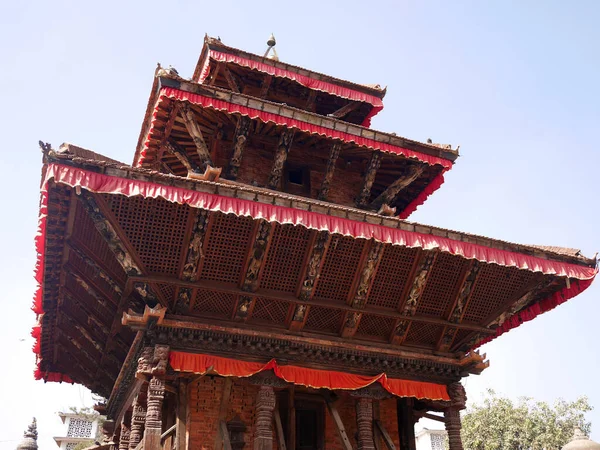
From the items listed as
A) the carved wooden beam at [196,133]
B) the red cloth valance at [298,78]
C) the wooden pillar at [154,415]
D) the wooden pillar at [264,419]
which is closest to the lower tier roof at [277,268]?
the wooden pillar at [264,419]

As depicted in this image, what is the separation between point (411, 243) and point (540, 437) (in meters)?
31.7

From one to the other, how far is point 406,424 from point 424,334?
2416mm

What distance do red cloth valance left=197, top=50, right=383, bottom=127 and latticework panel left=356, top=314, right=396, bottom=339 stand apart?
267 inches

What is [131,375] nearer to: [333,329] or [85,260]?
[85,260]

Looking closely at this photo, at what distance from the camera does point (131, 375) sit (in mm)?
11961

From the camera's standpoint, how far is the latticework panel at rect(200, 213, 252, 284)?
962 centimetres

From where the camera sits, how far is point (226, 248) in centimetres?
977

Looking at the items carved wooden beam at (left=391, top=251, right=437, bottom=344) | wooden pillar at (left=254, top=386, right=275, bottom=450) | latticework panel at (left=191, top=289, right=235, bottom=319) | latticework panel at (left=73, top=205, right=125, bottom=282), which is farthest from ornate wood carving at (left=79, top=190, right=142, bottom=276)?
carved wooden beam at (left=391, top=251, right=437, bottom=344)

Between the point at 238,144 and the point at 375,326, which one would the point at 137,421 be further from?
the point at 238,144

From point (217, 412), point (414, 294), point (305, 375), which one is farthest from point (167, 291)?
point (414, 294)

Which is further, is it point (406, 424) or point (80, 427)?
point (80, 427)

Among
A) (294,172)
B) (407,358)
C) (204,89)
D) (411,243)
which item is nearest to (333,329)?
(407,358)

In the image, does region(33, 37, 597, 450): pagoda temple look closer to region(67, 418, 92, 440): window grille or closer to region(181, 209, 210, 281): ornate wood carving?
region(181, 209, 210, 281): ornate wood carving

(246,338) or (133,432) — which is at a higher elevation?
(246,338)
